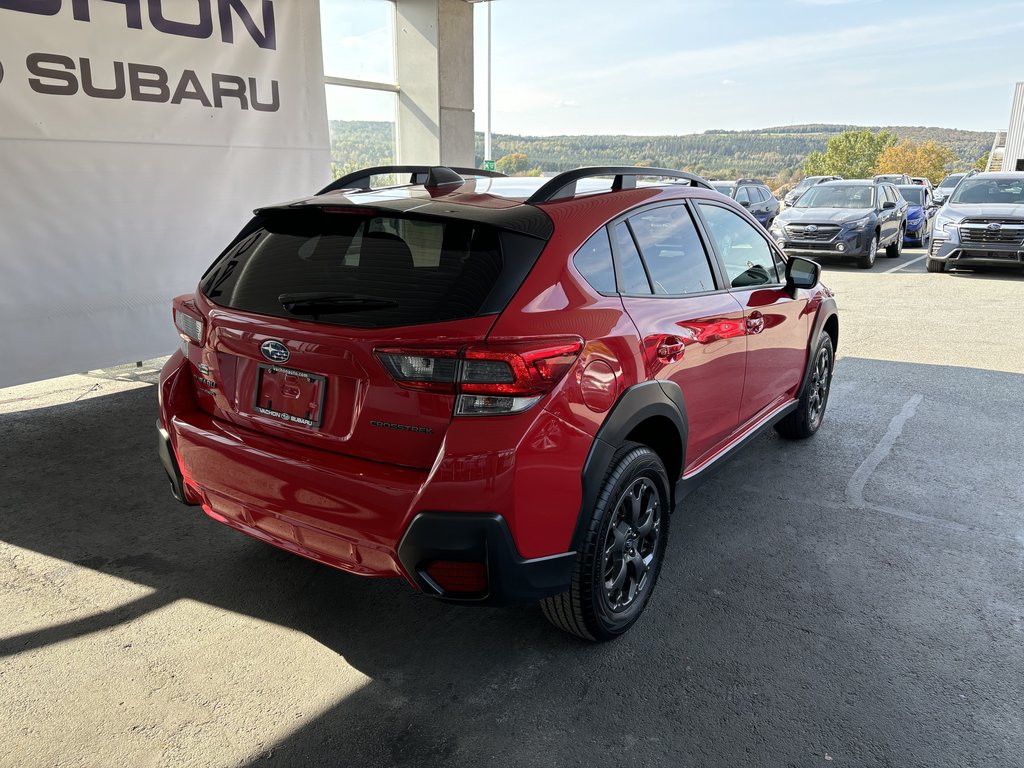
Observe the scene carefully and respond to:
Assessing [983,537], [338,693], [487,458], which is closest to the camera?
[487,458]

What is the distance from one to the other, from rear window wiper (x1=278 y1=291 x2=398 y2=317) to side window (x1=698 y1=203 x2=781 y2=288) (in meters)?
1.84

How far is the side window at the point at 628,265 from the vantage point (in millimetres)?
2779

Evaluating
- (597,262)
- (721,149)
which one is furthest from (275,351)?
(721,149)

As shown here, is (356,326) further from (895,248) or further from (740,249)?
(895,248)

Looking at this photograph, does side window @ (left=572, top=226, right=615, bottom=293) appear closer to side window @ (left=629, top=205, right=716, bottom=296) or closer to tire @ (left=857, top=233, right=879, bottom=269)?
side window @ (left=629, top=205, right=716, bottom=296)

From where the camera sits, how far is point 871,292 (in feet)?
39.4

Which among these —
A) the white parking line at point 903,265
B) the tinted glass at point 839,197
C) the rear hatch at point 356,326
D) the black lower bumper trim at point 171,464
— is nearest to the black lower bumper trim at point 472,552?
the rear hatch at point 356,326

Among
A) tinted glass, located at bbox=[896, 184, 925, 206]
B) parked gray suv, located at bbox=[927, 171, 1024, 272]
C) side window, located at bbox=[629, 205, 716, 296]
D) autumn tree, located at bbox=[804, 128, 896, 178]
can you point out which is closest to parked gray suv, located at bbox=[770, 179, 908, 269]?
parked gray suv, located at bbox=[927, 171, 1024, 272]

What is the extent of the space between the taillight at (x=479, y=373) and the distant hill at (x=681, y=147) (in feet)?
4.65

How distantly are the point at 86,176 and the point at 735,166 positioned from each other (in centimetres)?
8177

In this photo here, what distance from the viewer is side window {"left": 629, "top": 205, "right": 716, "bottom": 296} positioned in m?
2.98

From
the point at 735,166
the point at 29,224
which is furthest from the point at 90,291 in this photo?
the point at 735,166

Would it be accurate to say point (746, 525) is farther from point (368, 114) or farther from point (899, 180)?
point (899, 180)

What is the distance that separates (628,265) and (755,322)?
3.85ft
